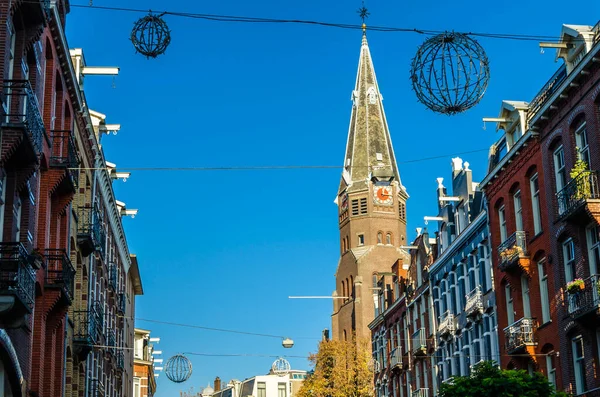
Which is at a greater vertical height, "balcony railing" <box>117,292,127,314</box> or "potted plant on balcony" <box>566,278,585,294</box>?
"balcony railing" <box>117,292,127,314</box>

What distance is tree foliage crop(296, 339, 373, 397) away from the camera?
68.3 m

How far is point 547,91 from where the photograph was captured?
1500 inches

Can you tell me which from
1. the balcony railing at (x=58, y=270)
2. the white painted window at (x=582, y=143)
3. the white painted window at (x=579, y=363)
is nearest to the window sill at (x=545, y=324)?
the white painted window at (x=579, y=363)

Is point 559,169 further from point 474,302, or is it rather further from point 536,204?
point 474,302

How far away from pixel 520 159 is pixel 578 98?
665 centimetres

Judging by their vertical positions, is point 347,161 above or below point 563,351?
above

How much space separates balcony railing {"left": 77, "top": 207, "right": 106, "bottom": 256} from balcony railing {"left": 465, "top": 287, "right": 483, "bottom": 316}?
1740cm

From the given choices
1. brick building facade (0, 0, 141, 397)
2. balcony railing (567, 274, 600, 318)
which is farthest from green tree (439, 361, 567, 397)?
brick building facade (0, 0, 141, 397)

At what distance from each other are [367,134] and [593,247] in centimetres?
8322

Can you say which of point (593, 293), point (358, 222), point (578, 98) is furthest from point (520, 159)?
point (358, 222)

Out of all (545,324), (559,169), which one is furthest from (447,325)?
(559,169)

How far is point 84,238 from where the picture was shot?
37.4 metres

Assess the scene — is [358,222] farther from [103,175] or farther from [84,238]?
[84,238]

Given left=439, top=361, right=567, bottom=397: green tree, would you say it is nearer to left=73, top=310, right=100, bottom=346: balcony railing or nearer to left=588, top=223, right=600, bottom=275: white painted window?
left=588, top=223, right=600, bottom=275: white painted window
